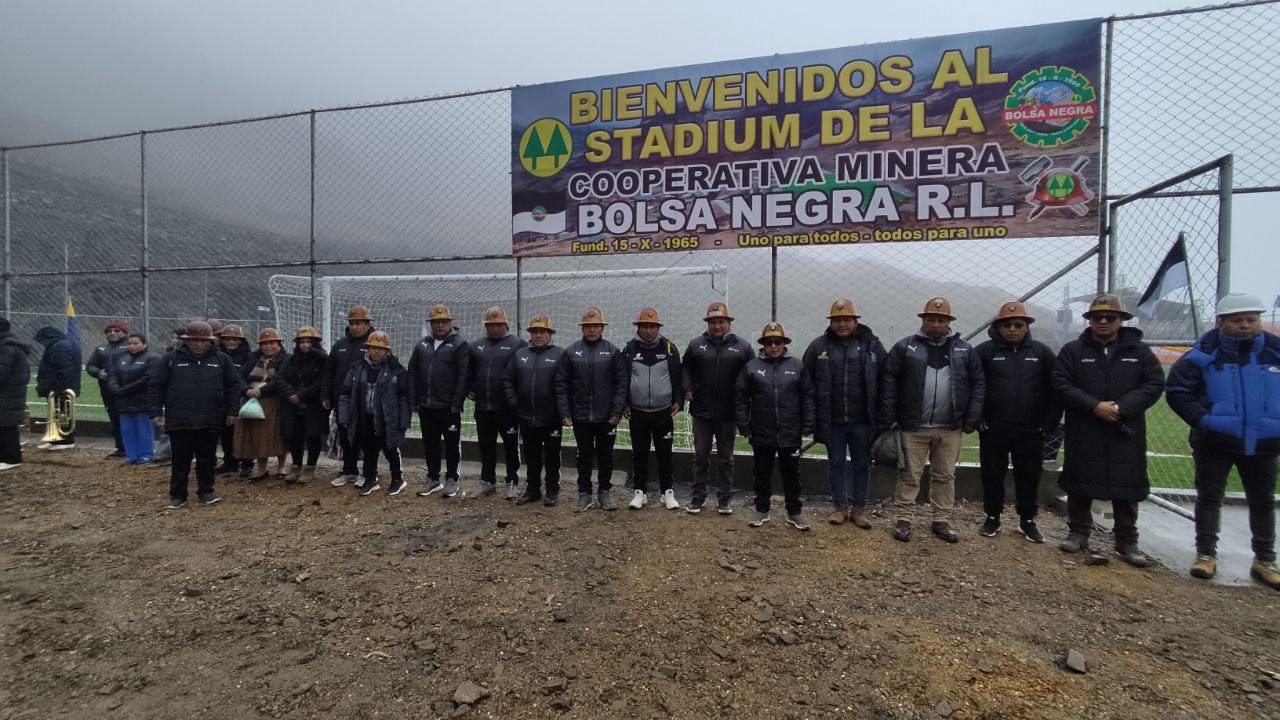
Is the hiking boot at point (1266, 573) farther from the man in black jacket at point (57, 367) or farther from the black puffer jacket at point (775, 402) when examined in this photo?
the man in black jacket at point (57, 367)

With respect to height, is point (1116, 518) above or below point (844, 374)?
below

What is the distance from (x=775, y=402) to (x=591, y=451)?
6.06ft

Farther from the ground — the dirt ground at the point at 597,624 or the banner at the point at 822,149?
the banner at the point at 822,149

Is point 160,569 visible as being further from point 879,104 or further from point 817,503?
point 879,104

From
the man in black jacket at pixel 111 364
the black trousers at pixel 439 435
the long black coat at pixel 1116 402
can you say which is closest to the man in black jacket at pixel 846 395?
the long black coat at pixel 1116 402

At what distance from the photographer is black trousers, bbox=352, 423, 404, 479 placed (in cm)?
577

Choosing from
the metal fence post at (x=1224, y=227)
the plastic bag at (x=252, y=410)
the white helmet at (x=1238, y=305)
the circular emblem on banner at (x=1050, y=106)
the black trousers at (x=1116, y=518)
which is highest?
the circular emblem on banner at (x=1050, y=106)

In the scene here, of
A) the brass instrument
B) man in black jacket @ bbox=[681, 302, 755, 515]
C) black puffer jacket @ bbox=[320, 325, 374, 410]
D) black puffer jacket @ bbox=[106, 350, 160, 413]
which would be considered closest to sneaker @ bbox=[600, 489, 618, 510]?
man in black jacket @ bbox=[681, 302, 755, 515]

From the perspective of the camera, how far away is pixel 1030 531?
448cm

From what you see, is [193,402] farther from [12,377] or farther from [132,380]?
[12,377]

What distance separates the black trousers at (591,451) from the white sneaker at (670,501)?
556mm

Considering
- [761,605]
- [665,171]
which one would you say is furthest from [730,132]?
[761,605]

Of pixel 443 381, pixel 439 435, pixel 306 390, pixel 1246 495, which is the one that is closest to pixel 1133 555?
pixel 1246 495

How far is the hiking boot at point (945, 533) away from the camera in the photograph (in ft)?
14.5
